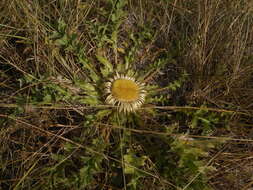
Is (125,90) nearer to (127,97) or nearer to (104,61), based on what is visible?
(127,97)

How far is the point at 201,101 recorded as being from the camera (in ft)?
7.29

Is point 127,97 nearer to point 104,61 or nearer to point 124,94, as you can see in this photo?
point 124,94

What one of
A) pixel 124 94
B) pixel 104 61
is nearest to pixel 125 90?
pixel 124 94

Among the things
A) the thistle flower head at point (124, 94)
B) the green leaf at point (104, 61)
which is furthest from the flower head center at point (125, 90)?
the green leaf at point (104, 61)

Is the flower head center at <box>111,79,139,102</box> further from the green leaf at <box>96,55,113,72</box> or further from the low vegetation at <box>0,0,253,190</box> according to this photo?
the green leaf at <box>96,55,113,72</box>

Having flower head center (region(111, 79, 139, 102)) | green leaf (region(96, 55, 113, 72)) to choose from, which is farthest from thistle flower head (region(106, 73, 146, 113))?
green leaf (region(96, 55, 113, 72))

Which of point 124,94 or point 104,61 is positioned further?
point 104,61

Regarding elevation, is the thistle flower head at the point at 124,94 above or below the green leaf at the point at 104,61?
below

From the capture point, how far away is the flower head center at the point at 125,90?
2.12 metres

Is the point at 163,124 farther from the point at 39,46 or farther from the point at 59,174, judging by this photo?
the point at 39,46

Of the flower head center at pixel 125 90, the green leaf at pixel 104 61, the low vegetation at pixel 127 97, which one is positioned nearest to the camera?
the low vegetation at pixel 127 97

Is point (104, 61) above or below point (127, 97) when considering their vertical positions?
above

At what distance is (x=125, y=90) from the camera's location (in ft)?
7.09

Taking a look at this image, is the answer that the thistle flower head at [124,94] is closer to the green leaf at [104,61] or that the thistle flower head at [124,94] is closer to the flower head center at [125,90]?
the flower head center at [125,90]
